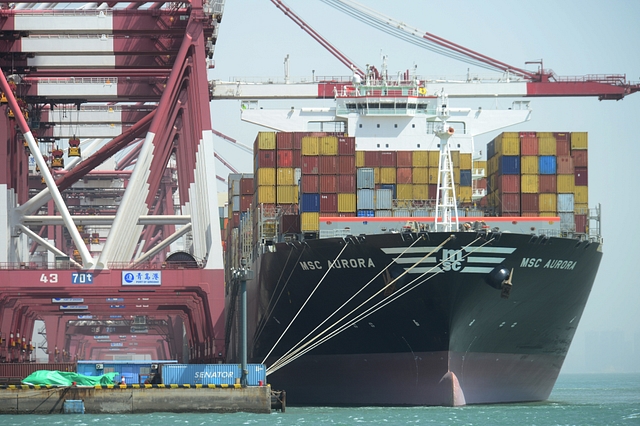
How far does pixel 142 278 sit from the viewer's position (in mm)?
39938

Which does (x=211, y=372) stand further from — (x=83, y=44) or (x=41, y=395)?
(x=83, y=44)

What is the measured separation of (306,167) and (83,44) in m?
9.98

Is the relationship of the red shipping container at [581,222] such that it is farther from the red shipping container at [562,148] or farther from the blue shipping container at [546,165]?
the red shipping container at [562,148]

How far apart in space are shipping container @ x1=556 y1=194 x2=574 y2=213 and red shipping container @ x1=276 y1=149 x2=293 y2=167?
10.4m

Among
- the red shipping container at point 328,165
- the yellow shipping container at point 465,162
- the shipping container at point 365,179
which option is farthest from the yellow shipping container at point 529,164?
the red shipping container at point 328,165

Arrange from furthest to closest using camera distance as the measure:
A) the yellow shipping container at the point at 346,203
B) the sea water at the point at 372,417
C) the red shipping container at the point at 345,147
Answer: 1. the red shipping container at the point at 345,147
2. the yellow shipping container at the point at 346,203
3. the sea water at the point at 372,417

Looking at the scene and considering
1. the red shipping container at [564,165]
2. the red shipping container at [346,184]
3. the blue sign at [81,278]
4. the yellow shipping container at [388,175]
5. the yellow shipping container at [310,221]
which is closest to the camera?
the blue sign at [81,278]

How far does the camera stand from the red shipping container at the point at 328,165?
136ft

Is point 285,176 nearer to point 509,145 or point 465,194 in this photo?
point 465,194

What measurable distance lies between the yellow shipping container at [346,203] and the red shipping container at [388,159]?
6.90 ft

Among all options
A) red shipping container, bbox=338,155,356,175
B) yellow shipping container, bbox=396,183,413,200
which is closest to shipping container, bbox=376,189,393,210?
yellow shipping container, bbox=396,183,413,200

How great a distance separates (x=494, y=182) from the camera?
44.0m

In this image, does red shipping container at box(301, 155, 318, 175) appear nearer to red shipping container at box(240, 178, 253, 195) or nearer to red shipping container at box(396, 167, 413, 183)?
red shipping container at box(396, 167, 413, 183)

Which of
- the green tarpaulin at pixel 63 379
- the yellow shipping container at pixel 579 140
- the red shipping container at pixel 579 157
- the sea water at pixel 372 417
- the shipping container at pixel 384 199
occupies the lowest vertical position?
the sea water at pixel 372 417
